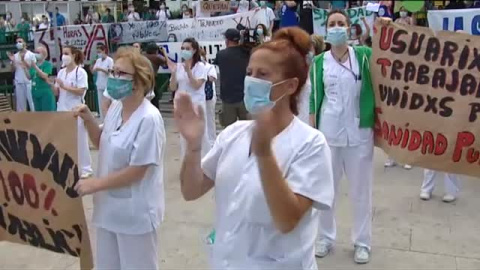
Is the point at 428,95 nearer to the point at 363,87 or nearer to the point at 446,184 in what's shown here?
the point at 363,87

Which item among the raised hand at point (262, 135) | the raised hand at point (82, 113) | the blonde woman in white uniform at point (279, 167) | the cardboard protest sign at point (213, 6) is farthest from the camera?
the cardboard protest sign at point (213, 6)

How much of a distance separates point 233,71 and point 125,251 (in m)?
4.55

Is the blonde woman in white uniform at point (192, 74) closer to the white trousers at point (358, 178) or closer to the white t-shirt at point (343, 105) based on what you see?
the white trousers at point (358, 178)


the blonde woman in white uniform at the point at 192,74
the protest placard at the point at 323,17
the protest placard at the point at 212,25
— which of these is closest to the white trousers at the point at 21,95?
the protest placard at the point at 212,25

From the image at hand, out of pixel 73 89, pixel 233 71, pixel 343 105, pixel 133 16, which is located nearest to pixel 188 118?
pixel 343 105

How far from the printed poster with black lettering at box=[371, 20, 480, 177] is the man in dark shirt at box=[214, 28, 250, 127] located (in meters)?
3.15

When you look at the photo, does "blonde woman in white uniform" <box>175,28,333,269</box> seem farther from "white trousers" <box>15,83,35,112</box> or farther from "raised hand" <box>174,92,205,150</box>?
"white trousers" <box>15,83,35,112</box>

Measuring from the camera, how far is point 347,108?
4387 millimetres

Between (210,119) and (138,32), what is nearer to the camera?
(210,119)

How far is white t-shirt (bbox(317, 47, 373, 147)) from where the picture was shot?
4.36m

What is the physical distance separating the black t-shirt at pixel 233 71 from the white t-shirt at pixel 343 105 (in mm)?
3043

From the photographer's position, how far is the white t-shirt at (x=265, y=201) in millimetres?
1981

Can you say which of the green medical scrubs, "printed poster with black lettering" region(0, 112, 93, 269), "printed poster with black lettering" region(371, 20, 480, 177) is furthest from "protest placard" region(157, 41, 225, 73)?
"printed poster with black lettering" region(0, 112, 93, 269)

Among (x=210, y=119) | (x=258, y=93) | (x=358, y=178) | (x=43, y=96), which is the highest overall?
(x=258, y=93)
